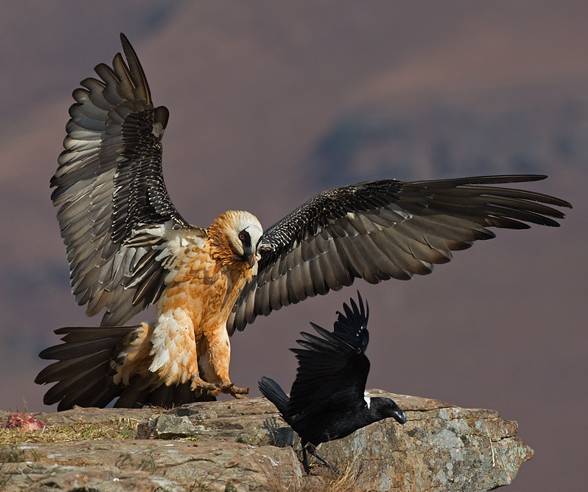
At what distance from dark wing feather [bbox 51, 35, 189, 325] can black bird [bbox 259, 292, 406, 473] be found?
3345mm

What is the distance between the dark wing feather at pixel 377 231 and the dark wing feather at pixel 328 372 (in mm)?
3713

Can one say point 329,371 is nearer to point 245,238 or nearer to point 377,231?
point 245,238

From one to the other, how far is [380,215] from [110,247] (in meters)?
3.26

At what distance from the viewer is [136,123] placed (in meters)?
11.8

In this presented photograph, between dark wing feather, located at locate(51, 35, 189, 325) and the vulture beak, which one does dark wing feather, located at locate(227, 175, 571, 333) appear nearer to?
the vulture beak

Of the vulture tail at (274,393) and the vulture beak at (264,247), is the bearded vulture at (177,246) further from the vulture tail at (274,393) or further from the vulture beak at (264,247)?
the vulture tail at (274,393)

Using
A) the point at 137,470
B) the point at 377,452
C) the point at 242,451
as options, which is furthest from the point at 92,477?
the point at 377,452

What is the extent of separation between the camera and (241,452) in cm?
781

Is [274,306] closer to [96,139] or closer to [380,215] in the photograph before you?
[380,215]

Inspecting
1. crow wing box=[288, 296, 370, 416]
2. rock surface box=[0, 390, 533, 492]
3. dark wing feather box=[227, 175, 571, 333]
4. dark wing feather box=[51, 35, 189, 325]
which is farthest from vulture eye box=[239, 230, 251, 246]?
crow wing box=[288, 296, 370, 416]

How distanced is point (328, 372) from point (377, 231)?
14.5 ft

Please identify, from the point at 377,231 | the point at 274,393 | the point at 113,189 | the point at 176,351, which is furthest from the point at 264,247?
the point at 274,393

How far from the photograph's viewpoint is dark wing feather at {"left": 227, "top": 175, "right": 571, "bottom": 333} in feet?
38.2

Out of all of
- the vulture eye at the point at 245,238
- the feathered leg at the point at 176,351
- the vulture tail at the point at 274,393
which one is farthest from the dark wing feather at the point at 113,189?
the vulture tail at the point at 274,393
